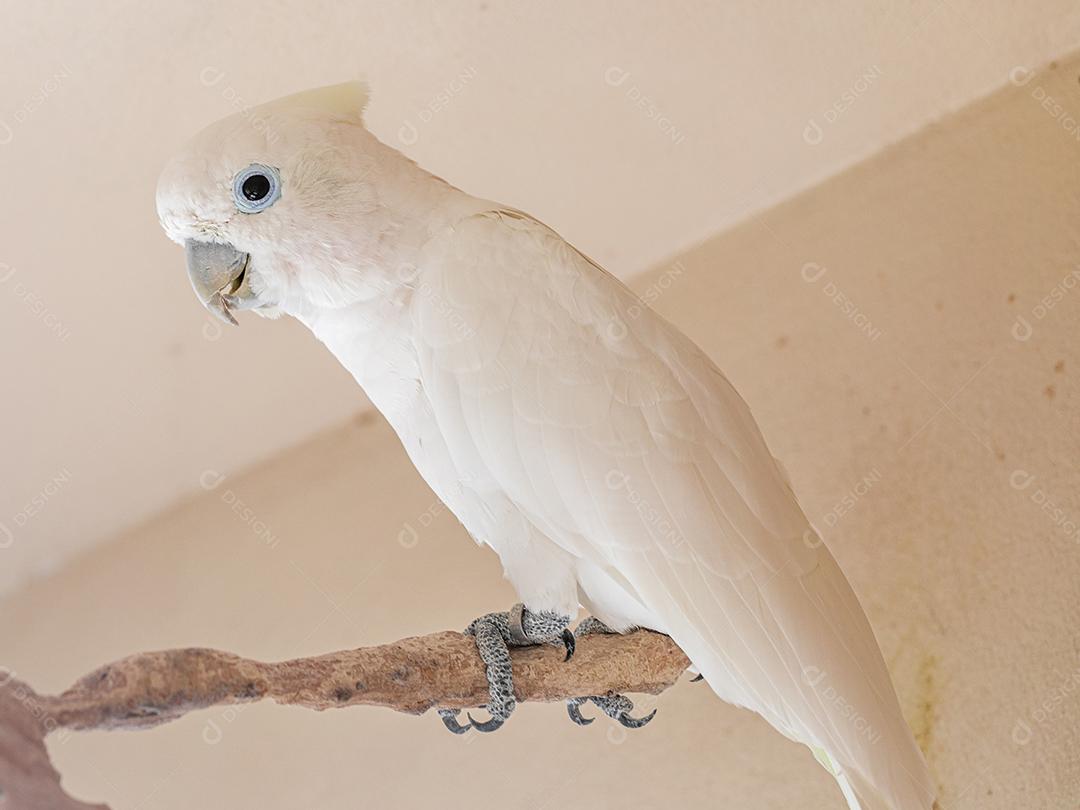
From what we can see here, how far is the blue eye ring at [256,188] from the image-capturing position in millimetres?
2301

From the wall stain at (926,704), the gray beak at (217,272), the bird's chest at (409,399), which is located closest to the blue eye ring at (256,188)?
the gray beak at (217,272)

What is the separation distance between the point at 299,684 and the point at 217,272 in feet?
3.27

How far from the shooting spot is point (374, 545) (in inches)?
166

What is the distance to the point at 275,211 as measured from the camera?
2.31m

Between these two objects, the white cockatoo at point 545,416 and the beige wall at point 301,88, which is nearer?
the white cockatoo at point 545,416

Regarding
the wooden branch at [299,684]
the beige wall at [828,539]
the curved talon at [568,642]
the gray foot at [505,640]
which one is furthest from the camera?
the beige wall at [828,539]

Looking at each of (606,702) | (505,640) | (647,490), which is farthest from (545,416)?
(606,702)

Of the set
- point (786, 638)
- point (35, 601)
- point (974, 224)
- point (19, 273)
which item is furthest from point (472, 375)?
point (35, 601)

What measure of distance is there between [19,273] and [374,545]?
1.69 m

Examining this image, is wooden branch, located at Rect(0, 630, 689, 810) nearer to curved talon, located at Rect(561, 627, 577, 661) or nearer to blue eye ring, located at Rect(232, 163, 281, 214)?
curved talon, located at Rect(561, 627, 577, 661)

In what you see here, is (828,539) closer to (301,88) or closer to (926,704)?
(926,704)

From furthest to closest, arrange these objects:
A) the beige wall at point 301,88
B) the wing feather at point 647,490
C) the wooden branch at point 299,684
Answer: the beige wall at point 301,88 → the wing feather at point 647,490 → the wooden branch at point 299,684

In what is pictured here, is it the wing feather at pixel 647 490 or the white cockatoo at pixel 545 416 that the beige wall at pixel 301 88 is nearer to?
the white cockatoo at pixel 545 416

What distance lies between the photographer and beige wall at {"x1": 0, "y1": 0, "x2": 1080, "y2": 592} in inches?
129
